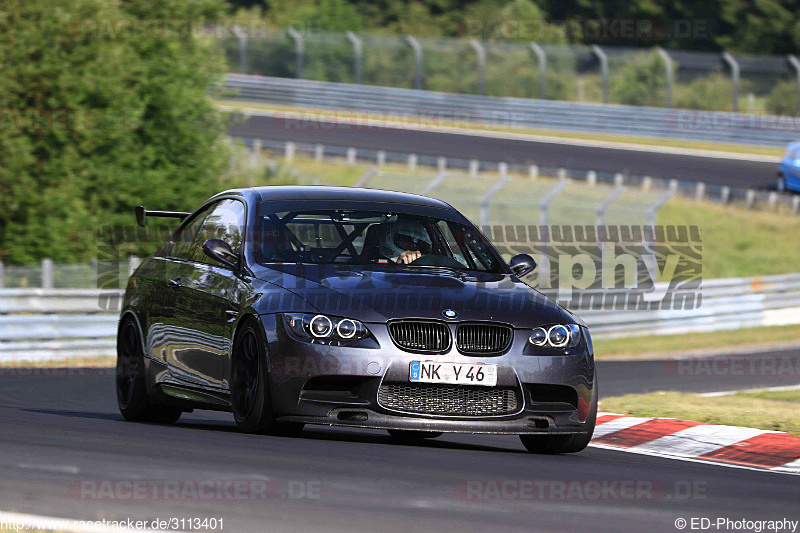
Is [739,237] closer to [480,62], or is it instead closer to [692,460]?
[480,62]

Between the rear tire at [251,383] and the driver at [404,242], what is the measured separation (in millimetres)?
1127

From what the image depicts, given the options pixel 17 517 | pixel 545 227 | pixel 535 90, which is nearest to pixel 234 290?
pixel 17 517

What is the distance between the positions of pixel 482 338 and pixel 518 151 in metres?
34.4

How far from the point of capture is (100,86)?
25.9 metres

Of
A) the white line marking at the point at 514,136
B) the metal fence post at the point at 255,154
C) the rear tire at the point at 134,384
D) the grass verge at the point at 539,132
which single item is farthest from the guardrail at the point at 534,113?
the rear tire at the point at 134,384

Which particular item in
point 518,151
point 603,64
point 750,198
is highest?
point 603,64

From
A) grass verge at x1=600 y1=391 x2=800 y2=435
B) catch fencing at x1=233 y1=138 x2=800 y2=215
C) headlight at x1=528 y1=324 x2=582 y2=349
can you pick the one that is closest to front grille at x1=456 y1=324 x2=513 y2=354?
headlight at x1=528 y1=324 x2=582 y2=349

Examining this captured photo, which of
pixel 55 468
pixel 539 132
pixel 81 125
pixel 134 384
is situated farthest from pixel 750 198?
pixel 55 468

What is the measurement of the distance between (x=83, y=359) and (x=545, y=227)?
894 centimetres

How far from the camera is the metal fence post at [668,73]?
42500 millimetres

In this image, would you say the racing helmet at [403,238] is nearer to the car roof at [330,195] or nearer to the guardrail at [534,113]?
the car roof at [330,195]

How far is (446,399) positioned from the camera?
7.75 m

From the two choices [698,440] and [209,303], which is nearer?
[209,303]

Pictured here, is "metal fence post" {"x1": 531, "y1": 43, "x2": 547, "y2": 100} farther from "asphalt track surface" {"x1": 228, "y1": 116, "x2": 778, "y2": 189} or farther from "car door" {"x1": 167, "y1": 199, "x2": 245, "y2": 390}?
"car door" {"x1": 167, "y1": 199, "x2": 245, "y2": 390}
